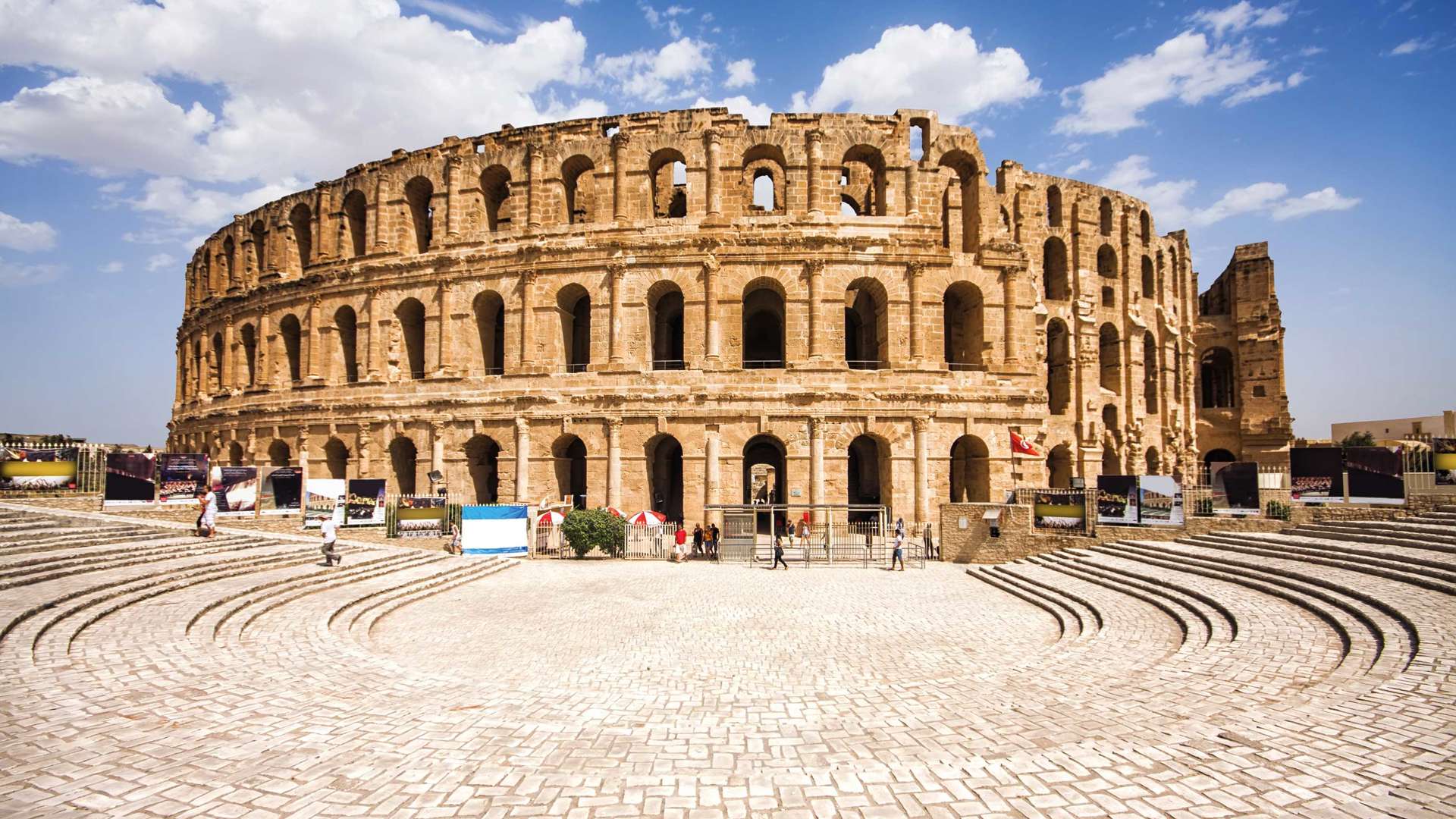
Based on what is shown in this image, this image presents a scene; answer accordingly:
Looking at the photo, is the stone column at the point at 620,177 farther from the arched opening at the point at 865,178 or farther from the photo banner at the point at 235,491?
the photo banner at the point at 235,491

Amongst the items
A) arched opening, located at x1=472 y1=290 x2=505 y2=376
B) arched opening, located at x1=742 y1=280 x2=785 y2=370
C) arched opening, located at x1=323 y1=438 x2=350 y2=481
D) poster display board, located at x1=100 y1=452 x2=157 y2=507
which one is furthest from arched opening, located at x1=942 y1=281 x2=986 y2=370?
poster display board, located at x1=100 y1=452 x2=157 y2=507

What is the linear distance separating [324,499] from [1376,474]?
2990 centimetres

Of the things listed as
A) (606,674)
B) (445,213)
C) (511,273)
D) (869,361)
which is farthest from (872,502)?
(445,213)

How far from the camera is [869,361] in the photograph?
2742cm

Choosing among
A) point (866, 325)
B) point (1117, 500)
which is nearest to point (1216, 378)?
point (866, 325)

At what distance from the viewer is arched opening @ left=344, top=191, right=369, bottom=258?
3002cm

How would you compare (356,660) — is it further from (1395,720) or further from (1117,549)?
(1117,549)

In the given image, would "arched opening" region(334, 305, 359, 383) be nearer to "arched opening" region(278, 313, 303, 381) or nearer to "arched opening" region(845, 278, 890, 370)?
"arched opening" region(278, 313, 303, 381)

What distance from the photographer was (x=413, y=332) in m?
29.5

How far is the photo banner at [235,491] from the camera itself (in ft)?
67.7

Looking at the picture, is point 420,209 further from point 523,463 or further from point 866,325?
point 866,325

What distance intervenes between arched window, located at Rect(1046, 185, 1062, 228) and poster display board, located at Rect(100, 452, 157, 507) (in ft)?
120

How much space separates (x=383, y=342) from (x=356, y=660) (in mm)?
22477

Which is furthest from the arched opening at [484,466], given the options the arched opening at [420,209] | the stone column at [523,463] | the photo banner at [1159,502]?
the photo banner at [1159,502]
